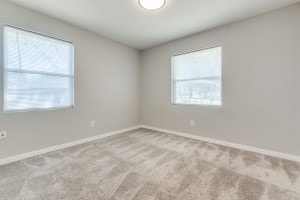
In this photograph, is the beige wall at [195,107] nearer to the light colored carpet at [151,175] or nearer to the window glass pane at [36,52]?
the window glass pane at [36,52]

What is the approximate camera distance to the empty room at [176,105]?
182cm

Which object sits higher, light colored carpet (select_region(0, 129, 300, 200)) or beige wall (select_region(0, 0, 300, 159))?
beige wall (select_region(0, 0, 300, 159))

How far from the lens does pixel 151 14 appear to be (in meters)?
2.67

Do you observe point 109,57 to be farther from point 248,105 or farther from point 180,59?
point 248,105

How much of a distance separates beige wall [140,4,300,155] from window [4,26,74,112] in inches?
104

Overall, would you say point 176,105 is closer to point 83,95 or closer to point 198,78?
point 198,78

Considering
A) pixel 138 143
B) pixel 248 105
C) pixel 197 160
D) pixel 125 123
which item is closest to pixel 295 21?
pixel 248 105

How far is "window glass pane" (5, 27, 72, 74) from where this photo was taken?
7.80 ft

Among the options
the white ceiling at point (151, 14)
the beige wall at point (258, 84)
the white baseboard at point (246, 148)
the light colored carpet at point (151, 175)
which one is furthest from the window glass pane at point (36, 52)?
the white baseboard at point (246, 148)

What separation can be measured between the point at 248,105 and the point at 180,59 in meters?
1.84

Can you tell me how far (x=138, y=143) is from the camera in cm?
320

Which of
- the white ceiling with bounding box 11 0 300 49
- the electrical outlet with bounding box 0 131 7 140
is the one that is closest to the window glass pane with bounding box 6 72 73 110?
the electrical outlet with bounding box 0 131 7 140

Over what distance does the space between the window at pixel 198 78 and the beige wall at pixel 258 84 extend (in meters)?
0.16

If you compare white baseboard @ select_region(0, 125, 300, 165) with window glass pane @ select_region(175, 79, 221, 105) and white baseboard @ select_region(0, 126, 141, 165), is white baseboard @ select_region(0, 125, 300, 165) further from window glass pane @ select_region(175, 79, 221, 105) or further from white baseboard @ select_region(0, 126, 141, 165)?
window glass pane @ select_region(175, 79, 221, 105)
